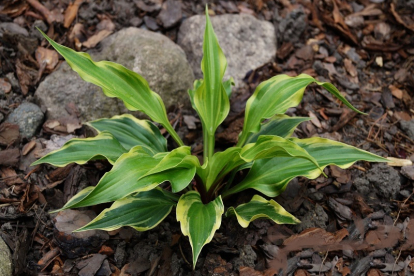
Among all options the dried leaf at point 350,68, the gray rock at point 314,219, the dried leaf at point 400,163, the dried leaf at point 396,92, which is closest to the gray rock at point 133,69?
the gray rock at point 314,219

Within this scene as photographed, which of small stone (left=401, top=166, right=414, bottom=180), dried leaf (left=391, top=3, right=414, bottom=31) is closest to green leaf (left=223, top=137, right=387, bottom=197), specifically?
small stone (left=401, top=166, right=414, bottom=180)

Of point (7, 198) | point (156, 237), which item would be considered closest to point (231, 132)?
point (156, 237)

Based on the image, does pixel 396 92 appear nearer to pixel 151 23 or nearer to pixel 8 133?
pixel 151 23

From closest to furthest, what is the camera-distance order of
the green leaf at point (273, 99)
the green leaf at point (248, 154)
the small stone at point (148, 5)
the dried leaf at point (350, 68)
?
1. the green leaf at point (248, 154)
2. the green leaf at point (273, 99)
3. the dried leaf at point (350, 68)
4. the small stone at point (148, 5)

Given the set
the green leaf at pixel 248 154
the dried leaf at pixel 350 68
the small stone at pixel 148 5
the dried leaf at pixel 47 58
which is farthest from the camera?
the small stone at pixel 148 5

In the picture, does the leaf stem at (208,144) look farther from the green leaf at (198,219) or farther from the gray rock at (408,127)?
the gray rock at (408,127)

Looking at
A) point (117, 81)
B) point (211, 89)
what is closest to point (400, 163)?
point (211, 89)
